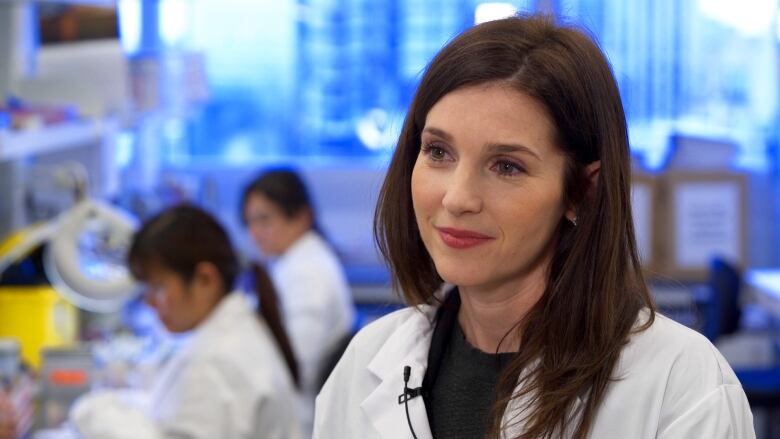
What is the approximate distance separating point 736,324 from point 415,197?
10.2ft

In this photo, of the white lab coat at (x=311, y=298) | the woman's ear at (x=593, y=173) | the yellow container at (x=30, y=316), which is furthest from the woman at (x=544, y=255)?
the white lab coat at (x=311, y=298)

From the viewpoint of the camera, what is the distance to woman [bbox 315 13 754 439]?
1175 mm

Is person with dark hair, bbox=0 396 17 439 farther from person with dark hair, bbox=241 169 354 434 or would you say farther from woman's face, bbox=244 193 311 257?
woman's face, bbox=244 193 311 257

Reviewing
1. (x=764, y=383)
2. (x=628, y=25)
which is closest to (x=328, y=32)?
(x=628, y=25)

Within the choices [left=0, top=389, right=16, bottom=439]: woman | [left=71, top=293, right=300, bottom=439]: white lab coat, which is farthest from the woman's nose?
[left=0, top=389, right=16, bottom=439]: woman

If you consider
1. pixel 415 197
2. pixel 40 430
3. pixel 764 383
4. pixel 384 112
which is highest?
pixel 415 197

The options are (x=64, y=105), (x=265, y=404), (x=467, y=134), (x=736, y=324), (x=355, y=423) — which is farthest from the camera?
(x=736, y=324)

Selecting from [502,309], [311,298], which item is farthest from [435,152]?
[311,298]

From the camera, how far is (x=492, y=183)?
118 cm

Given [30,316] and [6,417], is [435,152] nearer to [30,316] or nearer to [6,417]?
[6,417]

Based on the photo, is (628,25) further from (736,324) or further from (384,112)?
(736,324)

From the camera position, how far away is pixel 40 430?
2639mm

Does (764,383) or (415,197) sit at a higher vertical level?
(415,197)

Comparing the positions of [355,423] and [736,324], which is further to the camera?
[736,324]
